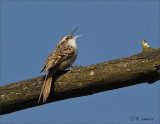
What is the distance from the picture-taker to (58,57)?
4277mm

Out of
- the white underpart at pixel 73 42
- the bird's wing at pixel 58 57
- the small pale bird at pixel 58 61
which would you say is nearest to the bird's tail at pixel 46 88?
the small pale bird at pixel 58 61

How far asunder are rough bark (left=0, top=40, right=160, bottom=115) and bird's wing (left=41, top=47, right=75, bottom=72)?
539 millimetres

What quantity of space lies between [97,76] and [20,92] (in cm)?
115

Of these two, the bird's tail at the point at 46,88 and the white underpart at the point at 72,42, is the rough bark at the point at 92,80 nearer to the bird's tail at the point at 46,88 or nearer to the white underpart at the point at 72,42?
the bird's tail at the point at 46,88

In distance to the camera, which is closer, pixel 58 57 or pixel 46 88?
pixel 46 88

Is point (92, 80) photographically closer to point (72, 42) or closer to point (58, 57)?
point (58, 57)

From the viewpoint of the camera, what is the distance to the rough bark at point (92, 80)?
10.2 feet

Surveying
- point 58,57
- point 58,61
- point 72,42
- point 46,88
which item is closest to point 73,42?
point 72,42

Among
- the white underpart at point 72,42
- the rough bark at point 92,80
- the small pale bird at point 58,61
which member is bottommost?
the rough bark at point 92,80

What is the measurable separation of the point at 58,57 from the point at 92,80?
1248 mm

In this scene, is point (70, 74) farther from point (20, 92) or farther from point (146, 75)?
point (146, 75)

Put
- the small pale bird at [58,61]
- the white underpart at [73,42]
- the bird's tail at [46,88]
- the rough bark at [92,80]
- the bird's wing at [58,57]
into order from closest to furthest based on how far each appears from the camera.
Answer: the rough bark at [92,80]
the bird's tail at [46,88]
the small pale bird at [58,61]
the bird's wing at [58,57]
the white underpart at [73,42]

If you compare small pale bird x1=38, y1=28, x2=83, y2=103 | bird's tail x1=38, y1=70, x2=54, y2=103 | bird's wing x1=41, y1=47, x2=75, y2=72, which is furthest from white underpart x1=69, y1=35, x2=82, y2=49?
bird's tail x1=38, y1=70, x2=54, y2=103

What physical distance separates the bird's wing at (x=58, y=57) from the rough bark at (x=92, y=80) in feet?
1.77
